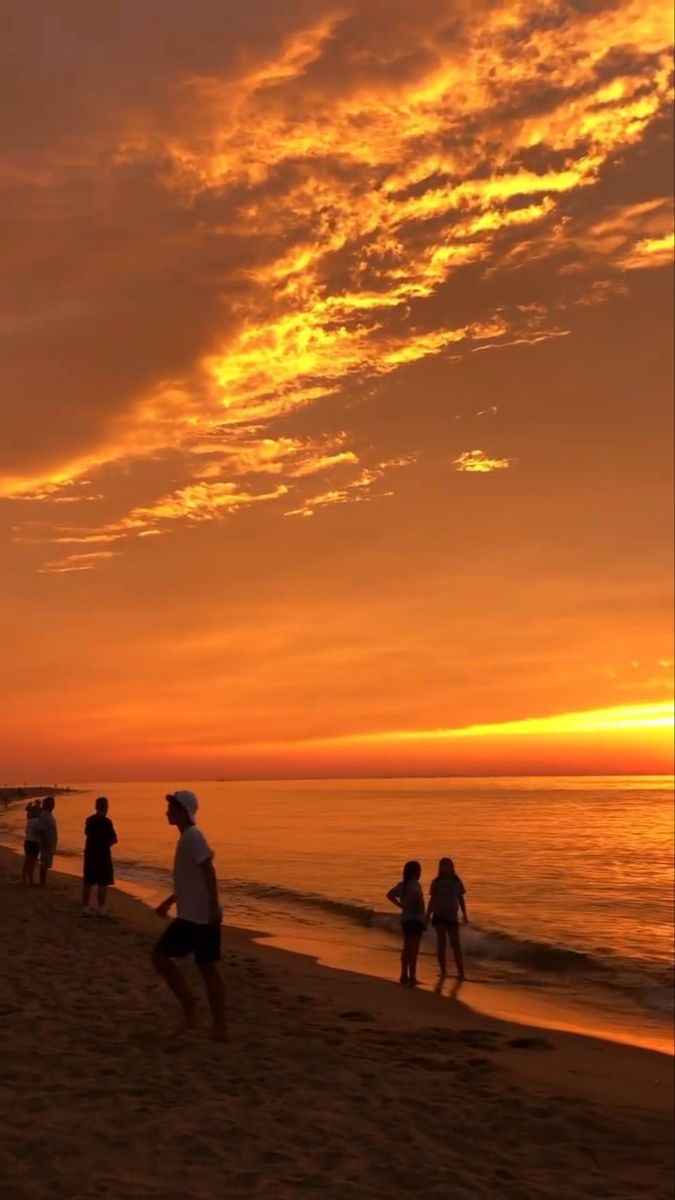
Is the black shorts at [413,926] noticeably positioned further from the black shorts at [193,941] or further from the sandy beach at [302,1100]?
the black shorts at [193,941]

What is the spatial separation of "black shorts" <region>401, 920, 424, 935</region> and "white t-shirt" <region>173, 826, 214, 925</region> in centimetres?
638

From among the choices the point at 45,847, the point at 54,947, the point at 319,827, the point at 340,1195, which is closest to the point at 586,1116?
the point at 340,1195

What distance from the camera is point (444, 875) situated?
47.0 feet

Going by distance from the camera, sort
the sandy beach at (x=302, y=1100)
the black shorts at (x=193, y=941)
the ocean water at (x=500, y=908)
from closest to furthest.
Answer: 1. the sandy beach at (x=302, y=1100)
2. the black shorts at (x=193, y=941)
3. the ocean water at (x=500, y=908)

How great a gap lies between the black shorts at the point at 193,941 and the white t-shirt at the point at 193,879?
0.06m

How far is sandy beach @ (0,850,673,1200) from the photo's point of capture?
5.47 meters

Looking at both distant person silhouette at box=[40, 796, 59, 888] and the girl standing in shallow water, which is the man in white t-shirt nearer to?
the girl standing in shallow water

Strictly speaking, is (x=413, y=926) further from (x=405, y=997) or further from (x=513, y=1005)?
(x=513, y=1005)

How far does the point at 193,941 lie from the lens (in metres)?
8.06

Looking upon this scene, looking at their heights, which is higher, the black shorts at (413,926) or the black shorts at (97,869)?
the black shorts at (97,869)

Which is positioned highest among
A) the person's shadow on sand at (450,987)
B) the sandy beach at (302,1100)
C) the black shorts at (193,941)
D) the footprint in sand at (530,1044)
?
the black shorts at (193,941)

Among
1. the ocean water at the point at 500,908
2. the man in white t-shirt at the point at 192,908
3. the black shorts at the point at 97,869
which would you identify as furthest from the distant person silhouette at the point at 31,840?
the man in white t-shirt at the point at 192,908

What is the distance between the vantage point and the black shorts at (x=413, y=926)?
13719 mm

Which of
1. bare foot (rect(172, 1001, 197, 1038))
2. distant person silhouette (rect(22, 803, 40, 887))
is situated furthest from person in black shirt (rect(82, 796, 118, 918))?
Result: bare foot (rect(172, 1001, 197, 1038))
